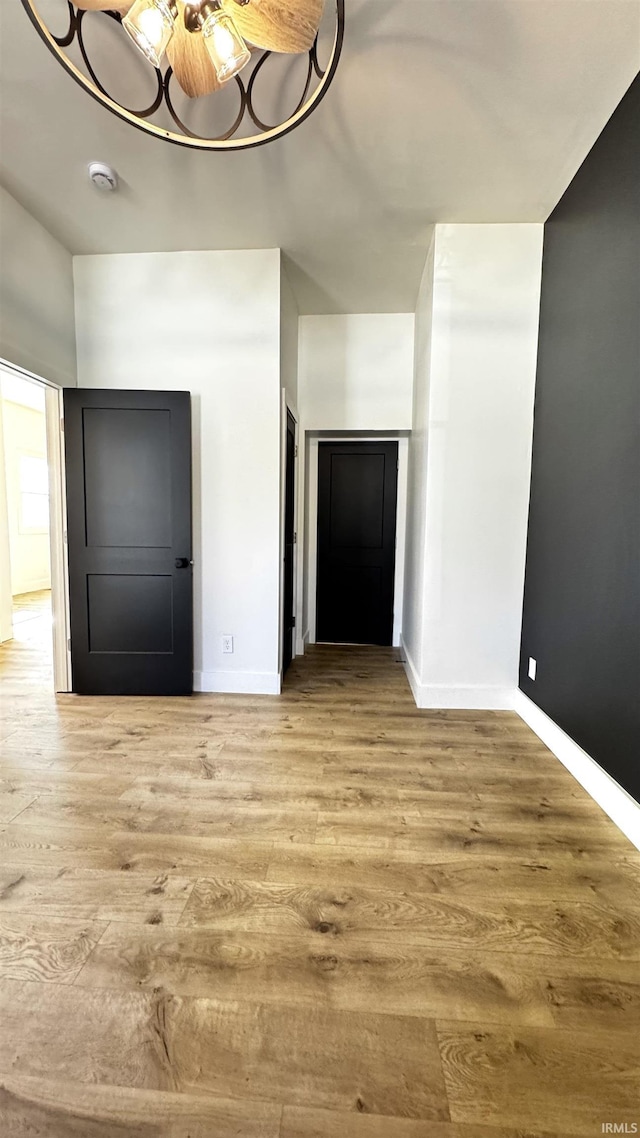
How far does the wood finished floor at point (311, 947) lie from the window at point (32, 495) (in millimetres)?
6140

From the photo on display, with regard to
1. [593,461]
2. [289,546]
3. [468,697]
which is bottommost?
[468,697]

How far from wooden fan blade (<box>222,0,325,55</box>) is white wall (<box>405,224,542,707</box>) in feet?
5.05

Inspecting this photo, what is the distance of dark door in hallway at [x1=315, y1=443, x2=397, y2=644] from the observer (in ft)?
13.7

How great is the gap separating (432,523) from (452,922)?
204 centimetres

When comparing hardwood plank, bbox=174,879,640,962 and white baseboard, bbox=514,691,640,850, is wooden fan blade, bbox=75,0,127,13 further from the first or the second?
white baseboard, bbox=514,691,640,850

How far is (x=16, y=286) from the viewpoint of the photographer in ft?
8.08

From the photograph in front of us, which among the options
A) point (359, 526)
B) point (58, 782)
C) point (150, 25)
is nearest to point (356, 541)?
point (359, 526)

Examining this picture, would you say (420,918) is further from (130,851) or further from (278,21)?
(278,21)

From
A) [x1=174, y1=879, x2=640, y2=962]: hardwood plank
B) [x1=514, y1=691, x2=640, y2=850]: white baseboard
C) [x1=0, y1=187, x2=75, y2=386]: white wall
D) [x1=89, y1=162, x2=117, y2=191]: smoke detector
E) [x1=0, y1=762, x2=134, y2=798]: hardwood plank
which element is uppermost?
[x1=89, y1=162, x2=117, y2=191]: smoke detector

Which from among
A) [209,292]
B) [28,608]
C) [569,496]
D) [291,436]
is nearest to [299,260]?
[209,292]

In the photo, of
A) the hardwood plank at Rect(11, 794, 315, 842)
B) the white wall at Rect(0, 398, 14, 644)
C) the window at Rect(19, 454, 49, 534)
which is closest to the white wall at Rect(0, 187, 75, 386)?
the white wall at Rect(0, 398, 14, 644)

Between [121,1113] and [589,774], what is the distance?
6.54ft

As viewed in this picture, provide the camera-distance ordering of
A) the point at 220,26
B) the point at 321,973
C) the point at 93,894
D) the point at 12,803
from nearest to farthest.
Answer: the point at 321,973, the point at 220,26, the point at 93,894, the point at 12,803

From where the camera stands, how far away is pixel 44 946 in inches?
48.6
